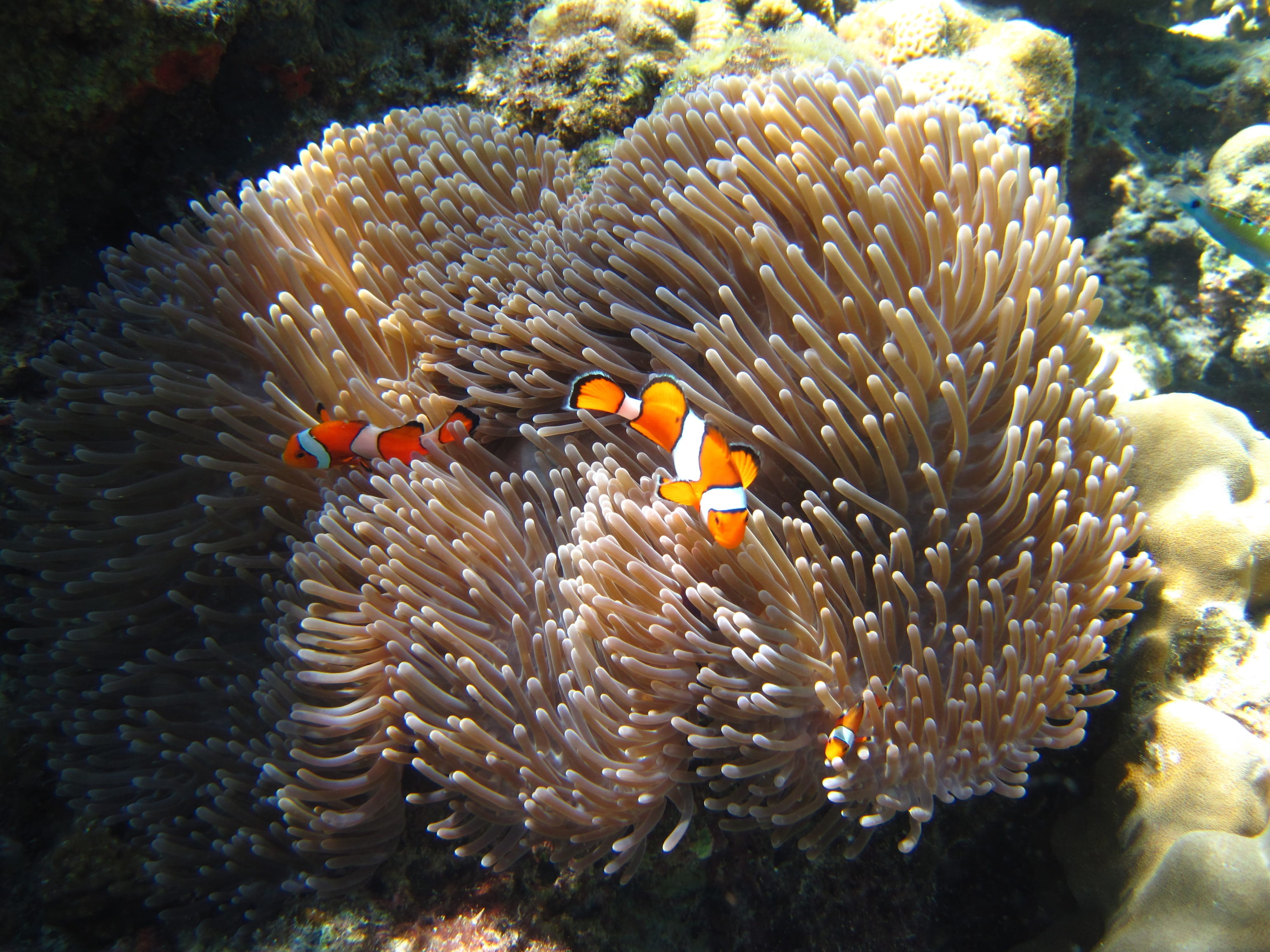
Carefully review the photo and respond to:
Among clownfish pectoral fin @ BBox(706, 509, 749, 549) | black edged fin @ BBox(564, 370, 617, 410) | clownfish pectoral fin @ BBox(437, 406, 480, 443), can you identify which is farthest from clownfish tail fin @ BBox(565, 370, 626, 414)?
clownfish pectoral fin @ BBox(437, 406, 480, 443)

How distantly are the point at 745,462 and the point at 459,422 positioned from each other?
0.96 metres

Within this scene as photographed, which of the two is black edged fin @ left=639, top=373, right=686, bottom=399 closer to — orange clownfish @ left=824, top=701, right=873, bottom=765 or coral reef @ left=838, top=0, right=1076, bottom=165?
orange clownfish @ left=824, top=701, right=873, bottom=765

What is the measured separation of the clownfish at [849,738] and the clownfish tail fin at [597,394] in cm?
85

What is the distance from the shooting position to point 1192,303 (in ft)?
14.4

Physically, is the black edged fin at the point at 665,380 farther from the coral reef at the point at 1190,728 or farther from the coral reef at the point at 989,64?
the coral reef at the point at 989,64

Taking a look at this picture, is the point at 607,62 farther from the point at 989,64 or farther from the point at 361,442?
the point at 361,442

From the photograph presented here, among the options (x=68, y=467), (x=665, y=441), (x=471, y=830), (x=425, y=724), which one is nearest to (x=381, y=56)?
(x=68, y=467)

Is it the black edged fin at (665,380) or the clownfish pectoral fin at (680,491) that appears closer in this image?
the clownfish pectoral fin at (680,491)

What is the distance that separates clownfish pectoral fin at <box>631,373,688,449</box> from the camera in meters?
1.47

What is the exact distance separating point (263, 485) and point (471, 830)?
49.4 inches

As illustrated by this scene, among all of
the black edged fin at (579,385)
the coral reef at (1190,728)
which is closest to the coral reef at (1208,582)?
the coral reef at (1190,728)

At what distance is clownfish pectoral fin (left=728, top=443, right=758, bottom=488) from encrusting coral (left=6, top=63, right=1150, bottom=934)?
13 centimetres

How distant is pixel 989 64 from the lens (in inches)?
133

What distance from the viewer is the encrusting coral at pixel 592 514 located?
1565 millimetres
